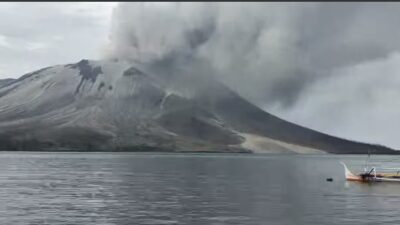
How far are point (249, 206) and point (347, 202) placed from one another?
17.6 meters

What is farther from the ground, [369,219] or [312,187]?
[312,187]

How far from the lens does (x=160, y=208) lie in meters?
76.8

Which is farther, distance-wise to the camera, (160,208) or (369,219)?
(160,208)

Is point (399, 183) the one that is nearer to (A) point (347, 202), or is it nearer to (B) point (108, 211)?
(A) point (347, 202)

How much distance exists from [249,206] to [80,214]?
73.3 ft

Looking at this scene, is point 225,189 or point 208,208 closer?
point 208,208

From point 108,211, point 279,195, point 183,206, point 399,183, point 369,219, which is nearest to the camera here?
point 369,219

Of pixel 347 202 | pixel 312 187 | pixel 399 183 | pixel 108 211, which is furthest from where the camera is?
pixel 399 183

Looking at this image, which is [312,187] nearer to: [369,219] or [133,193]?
[133,193]

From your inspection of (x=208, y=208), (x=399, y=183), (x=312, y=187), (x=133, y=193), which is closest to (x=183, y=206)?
(x=208, y=208)

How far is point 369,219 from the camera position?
2685 inches

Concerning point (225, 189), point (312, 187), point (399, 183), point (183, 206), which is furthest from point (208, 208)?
point (399, 183)

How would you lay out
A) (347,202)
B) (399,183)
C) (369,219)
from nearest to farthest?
(369,219)
(347,202)
(399,183)

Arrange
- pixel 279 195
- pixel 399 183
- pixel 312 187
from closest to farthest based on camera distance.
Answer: pixel 279 195, pixel 312 187, pixel 399 183
